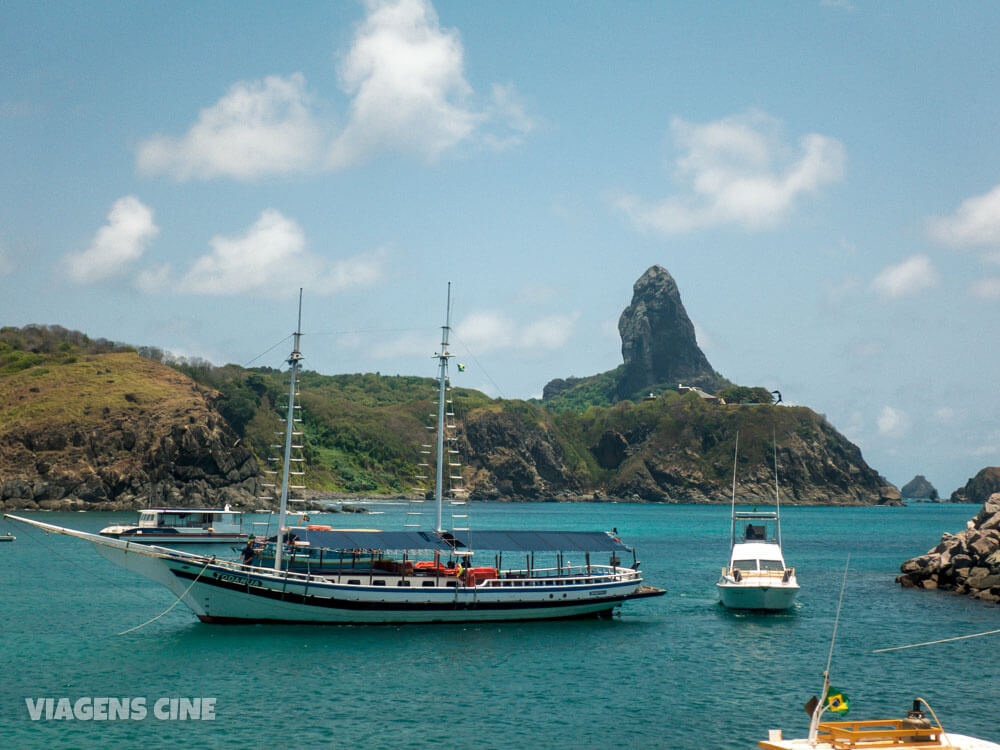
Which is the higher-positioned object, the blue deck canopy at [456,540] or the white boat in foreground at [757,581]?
the blue deck canopy at [456,540]

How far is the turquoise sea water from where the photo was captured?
30.2 m

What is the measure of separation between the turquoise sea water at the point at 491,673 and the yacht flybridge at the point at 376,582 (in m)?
1.13

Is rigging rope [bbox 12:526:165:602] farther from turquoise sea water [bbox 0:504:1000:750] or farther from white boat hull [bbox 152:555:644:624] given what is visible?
white boat hull [bbox 152:555:644:624]

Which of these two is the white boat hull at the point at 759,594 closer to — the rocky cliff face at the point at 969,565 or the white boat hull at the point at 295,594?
the white boat hull at the point at 295,594

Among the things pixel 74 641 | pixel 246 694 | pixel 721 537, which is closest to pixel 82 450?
pixel 721 537

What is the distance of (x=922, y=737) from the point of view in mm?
21406

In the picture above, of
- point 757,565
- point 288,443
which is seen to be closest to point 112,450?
point 288,443

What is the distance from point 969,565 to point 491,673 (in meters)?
50.5

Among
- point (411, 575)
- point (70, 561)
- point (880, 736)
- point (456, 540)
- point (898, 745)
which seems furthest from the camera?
point (70, 561)

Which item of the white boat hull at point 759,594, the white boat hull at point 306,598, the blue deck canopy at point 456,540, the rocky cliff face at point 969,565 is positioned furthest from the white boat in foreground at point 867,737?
the rocky cliff face at point 969,565

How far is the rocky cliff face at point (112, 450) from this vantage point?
166 meters

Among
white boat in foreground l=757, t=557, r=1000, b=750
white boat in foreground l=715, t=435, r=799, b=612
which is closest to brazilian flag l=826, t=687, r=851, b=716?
white boat in foreground l=757, t=557, r=1000, b=750

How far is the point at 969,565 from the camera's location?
70375 mm

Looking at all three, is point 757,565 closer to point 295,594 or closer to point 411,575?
point 411,575
